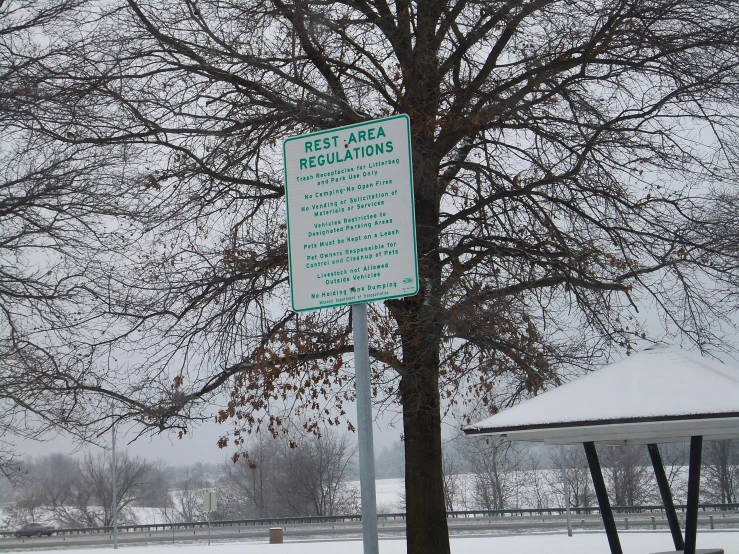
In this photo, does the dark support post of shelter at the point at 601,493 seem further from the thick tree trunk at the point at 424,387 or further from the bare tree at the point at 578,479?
the bare tree at the point at 578,479

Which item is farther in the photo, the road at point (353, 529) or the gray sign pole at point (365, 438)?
the road at point (353, 529)

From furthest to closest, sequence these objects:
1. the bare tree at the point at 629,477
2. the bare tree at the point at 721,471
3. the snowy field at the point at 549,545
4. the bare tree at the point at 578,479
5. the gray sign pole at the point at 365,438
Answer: the bare tree at the point at 578,479, the bare tree at the point at 629,477, the bare tree at the point at 721,471, the snowy field at the point at 549,545, the gray sign pole at the point at 365,438

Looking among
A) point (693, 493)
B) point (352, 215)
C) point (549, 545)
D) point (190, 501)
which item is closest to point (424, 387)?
point (693, 493)

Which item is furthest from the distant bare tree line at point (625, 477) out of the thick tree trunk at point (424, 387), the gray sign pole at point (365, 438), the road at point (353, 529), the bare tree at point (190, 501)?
the gray sign pole at point (365, 438)

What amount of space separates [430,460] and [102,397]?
16.4ft

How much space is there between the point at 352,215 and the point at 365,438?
87 cm

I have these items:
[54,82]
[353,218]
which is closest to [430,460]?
[54,82]

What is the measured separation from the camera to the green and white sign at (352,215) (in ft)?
9.65

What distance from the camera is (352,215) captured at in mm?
3053

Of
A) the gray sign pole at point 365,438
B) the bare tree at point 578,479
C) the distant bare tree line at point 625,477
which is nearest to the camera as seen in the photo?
the gray sign pole at point 365,438

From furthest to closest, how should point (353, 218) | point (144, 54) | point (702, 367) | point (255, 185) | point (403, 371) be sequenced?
point (255, 185) < point (144, 54) < point (403, 371) < point (702, 367) < point (353, 218)

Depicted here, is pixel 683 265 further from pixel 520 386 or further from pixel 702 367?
pixel 702 367

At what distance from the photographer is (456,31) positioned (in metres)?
11.6

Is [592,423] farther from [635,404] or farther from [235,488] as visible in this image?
[235,488]
